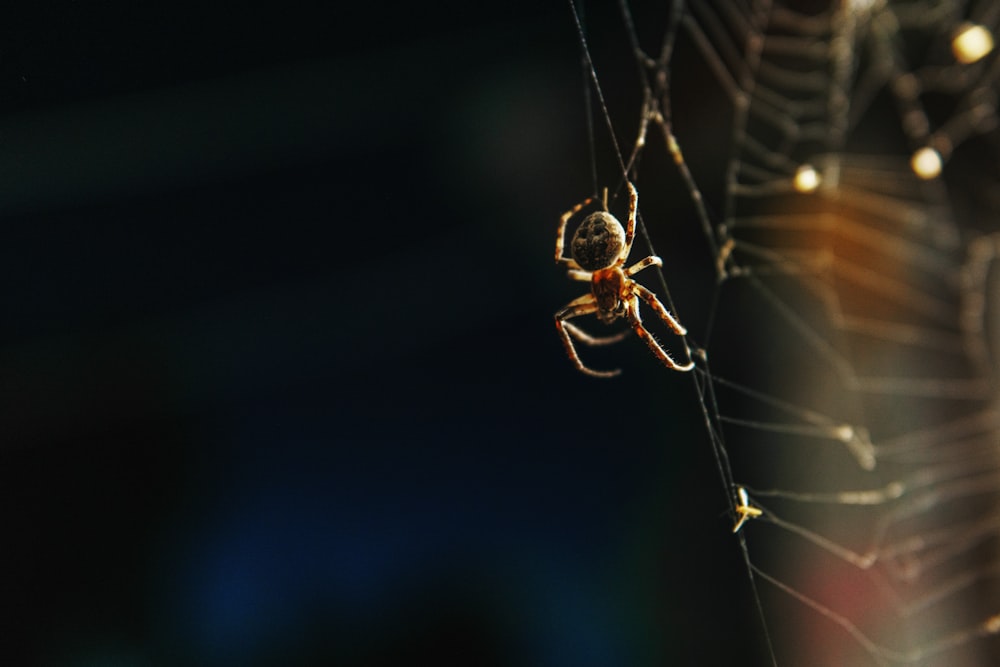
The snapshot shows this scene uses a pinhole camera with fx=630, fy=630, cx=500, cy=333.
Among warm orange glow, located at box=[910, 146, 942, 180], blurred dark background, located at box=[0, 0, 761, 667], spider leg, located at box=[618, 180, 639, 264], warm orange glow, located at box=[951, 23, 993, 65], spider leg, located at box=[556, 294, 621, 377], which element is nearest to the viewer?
spider leg, located at box=[618, 180, 639, 264]

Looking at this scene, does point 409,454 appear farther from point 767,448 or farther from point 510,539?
point 767,448

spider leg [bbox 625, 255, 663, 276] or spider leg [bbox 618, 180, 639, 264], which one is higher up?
spider leg [bbox 618, 180, 639, 264]

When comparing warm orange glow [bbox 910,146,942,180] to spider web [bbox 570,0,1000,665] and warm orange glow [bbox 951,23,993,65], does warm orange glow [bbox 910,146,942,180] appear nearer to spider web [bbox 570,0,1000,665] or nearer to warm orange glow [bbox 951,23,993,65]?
spider web [bbox 570,0,1000,665]

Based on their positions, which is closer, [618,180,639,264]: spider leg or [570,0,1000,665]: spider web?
[618,180,639,264]: spider leg

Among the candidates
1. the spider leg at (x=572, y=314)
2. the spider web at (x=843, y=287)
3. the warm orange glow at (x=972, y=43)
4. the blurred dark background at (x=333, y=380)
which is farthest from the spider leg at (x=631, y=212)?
the warm orange glow at (x=972, y=43)

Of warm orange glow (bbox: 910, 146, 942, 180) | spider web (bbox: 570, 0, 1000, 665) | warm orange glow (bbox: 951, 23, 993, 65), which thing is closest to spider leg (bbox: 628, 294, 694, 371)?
spider web (bbox: 570, 0, 1000, 665)

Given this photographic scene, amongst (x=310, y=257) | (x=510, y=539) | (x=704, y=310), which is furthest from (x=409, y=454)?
(x=704, y=310)
